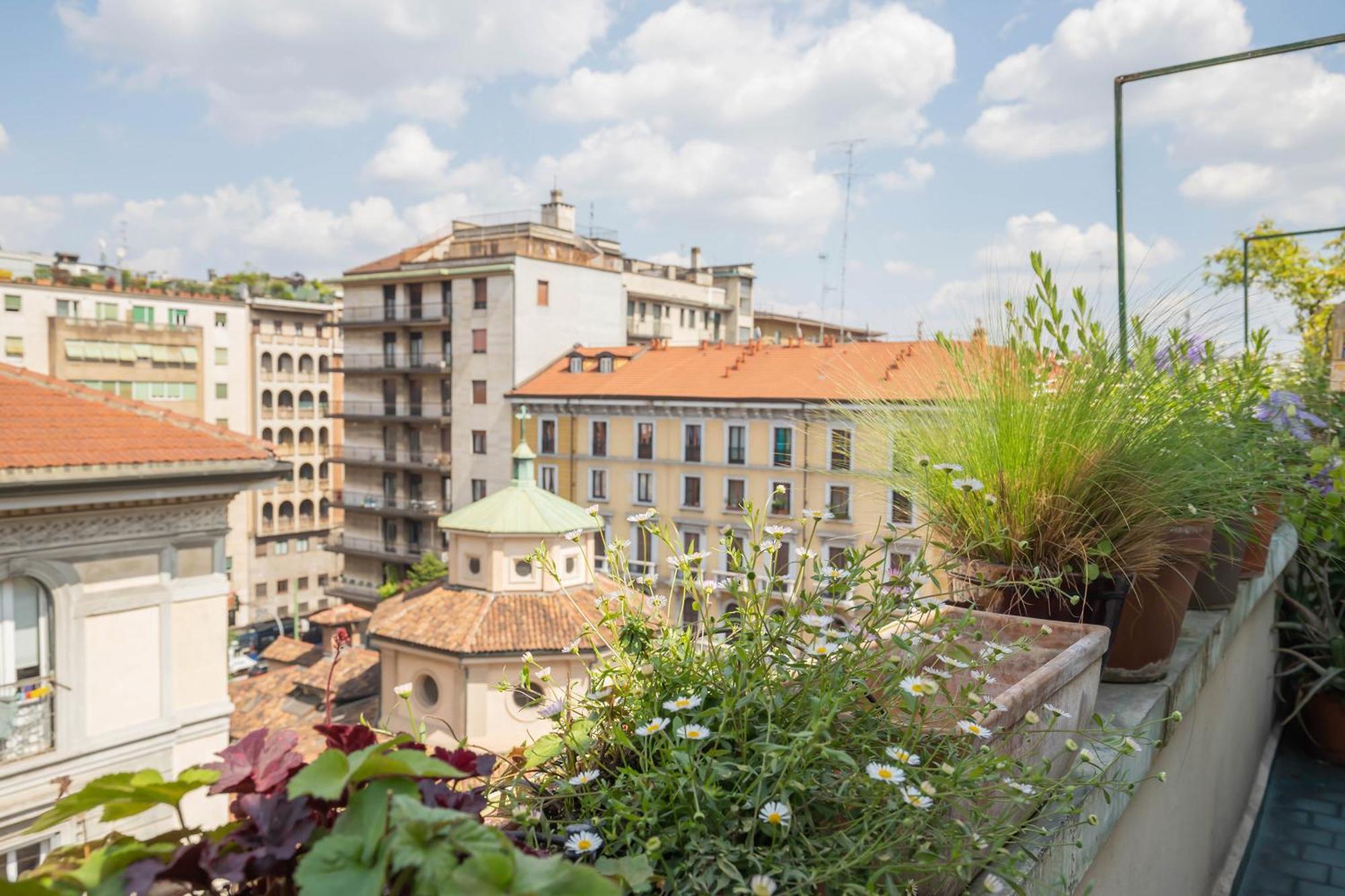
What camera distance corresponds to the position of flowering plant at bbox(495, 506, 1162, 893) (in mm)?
1144

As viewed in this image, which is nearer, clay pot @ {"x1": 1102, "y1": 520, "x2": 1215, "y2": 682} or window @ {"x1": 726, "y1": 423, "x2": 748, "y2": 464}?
clay pot @ {"x1": 1102, "y1": 520, "x2": 1215, "y2": 682}

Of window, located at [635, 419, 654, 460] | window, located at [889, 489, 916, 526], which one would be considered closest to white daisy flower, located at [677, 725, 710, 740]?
window, located at [889, 489, 916, 526]

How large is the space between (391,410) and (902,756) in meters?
39.8

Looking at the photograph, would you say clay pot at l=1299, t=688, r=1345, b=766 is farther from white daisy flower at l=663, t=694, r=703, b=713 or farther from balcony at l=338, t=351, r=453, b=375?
balcony at l=338, t=351, r=453, b=375

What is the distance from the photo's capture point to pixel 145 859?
84 cm

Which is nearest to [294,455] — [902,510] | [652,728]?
[902,510]

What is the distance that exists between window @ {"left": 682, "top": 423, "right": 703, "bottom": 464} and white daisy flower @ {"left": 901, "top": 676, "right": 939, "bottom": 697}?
27906 mm

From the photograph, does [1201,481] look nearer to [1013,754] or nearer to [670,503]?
[1013,754]

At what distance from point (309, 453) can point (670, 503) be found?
28.5m

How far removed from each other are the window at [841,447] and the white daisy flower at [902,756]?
127cm

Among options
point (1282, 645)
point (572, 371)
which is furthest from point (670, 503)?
point (1282, 645)

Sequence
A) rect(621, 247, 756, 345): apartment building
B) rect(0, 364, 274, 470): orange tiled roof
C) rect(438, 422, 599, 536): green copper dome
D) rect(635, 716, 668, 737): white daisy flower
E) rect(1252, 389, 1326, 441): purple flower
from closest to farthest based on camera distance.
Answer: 1. rect(635, 716, 668, 737): white daisy flower
2. rect(1252, 389, 1326, 441): purple flower
3. rect(0, 364, 274, 470): orange tiled roof
4. rect(438, 422, 599, 536): green copper dome
5. rect(621, 247, 756, 345): apartment building

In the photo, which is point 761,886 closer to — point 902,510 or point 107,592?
point 902,510

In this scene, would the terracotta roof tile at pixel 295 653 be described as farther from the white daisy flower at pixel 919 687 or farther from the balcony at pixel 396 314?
the white daisy flower at pixel 919 687
